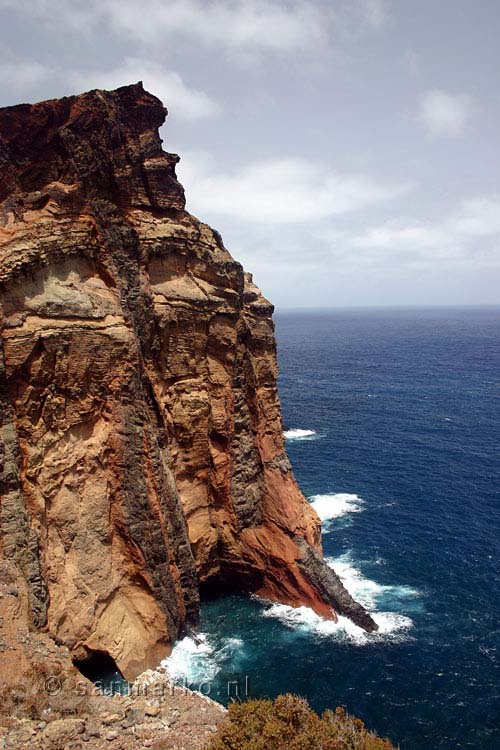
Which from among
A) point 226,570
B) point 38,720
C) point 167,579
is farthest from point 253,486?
point 38,720

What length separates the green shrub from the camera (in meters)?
20.1

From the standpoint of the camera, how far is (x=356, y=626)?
46375 millimetres

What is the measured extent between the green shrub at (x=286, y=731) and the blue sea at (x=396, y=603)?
1644 cm

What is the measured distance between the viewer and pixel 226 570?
5094 cm

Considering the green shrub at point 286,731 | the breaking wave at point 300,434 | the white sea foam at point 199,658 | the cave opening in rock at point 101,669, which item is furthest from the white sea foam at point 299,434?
the green shrub at point 286,731

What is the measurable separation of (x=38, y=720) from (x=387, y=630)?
31.8 meters

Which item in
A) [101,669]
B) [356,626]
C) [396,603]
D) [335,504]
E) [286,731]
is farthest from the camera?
[335,504]

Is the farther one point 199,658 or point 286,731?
point 199,658

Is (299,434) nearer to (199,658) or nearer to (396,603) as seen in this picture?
(396,603)

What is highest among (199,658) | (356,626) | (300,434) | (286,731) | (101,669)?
(286,731)

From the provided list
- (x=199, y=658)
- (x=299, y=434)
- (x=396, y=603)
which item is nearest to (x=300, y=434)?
(x=299, y=434)

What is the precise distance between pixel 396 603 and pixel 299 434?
166 ft

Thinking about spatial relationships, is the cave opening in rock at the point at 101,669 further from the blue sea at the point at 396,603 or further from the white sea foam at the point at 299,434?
the white sea foam at the point at 299,434

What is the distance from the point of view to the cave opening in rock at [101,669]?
118 ft
